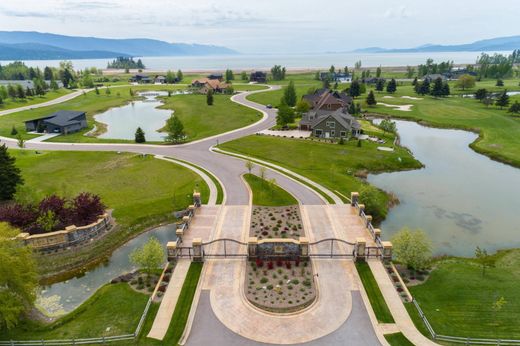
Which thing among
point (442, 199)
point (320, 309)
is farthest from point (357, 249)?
point (442, 199)

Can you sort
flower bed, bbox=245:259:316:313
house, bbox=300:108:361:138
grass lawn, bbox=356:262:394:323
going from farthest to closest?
house, bbox=300:108:361:138, flower bed, bbox=245:259:316:313, grass lawn, bbox=356:262:394:323

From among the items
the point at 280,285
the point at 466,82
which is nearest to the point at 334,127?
the point at 280,285

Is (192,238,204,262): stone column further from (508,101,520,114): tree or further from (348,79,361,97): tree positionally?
(348,79,361,97): tree

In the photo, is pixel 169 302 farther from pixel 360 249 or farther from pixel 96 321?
pixel 360 249

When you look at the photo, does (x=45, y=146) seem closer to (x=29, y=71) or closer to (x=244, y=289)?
(x=244, y=289)

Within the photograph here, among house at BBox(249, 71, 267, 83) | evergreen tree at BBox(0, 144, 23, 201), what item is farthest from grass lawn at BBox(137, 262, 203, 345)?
house at BBox(249, 71, 267, 83)

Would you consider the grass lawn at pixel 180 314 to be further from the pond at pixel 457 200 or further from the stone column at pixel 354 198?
the pond at pixel 457 200
